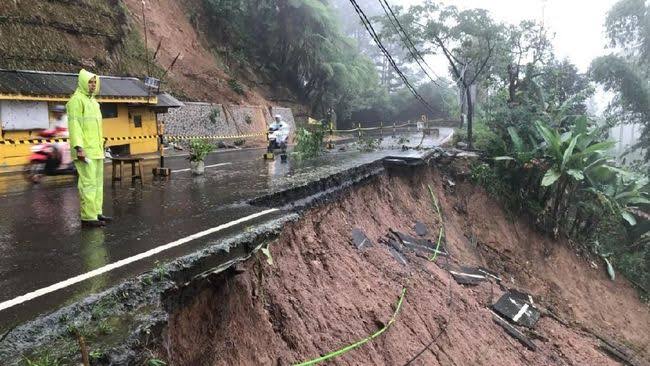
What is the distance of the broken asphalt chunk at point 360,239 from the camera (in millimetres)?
8344

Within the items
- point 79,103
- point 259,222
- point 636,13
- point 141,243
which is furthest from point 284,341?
point 636,13

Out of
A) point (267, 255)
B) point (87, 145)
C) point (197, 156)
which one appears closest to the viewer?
point (267, 255)

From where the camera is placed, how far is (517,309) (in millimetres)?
9867

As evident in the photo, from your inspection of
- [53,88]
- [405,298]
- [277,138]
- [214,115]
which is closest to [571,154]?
[405,298]

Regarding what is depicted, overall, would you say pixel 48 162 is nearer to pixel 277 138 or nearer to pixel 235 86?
pixel 277 138

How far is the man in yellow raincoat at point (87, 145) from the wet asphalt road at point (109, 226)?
11.1 inches

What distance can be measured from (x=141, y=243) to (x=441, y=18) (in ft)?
81.9

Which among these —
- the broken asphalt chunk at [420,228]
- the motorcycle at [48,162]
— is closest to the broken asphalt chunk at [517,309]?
the broken asphalt chunk at [420,228]

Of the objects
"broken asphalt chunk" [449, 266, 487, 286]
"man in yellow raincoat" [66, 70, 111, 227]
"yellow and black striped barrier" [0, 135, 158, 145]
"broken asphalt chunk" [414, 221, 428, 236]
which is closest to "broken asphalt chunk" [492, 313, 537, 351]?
"broken asphalt chunk" [449, 266, 487, 286]

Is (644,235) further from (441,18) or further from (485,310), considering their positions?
(441,18)

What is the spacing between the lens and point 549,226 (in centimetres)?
1477

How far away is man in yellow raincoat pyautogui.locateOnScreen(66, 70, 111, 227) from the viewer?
218 inches

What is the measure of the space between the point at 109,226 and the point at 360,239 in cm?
436

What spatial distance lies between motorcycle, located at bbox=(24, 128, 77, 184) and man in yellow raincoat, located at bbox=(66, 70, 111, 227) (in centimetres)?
507
